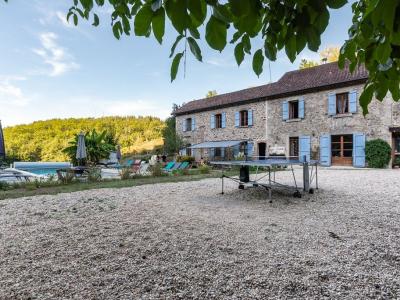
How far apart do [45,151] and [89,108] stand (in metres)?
9.53

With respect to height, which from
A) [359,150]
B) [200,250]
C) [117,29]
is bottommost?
[200,250]

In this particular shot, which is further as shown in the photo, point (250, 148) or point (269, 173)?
point (250, 148)

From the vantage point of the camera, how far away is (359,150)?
16.0 m

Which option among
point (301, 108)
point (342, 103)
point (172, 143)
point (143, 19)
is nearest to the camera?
point (143, 19)

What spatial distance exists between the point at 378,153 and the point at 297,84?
7.01 metres

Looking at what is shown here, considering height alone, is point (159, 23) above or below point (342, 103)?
below

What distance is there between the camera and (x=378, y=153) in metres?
15.2

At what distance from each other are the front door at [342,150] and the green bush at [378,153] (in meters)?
1.17

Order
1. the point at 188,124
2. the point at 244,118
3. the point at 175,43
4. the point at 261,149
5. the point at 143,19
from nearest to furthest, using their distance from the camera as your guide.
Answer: the point at 143,19 → the point at 175,43 → the point at 261,149 → the point at 244,118 → the point at 188,124

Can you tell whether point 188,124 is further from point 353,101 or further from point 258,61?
point 258,61

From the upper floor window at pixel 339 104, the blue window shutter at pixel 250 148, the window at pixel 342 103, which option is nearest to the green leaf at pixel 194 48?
the upper floor window at pixel 339 104

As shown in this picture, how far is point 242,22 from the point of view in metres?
0.95

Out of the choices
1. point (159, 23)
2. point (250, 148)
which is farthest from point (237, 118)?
point (159, 23)

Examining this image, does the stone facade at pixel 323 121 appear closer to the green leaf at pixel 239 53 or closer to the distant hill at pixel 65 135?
the distant hill at pixel 65 135
